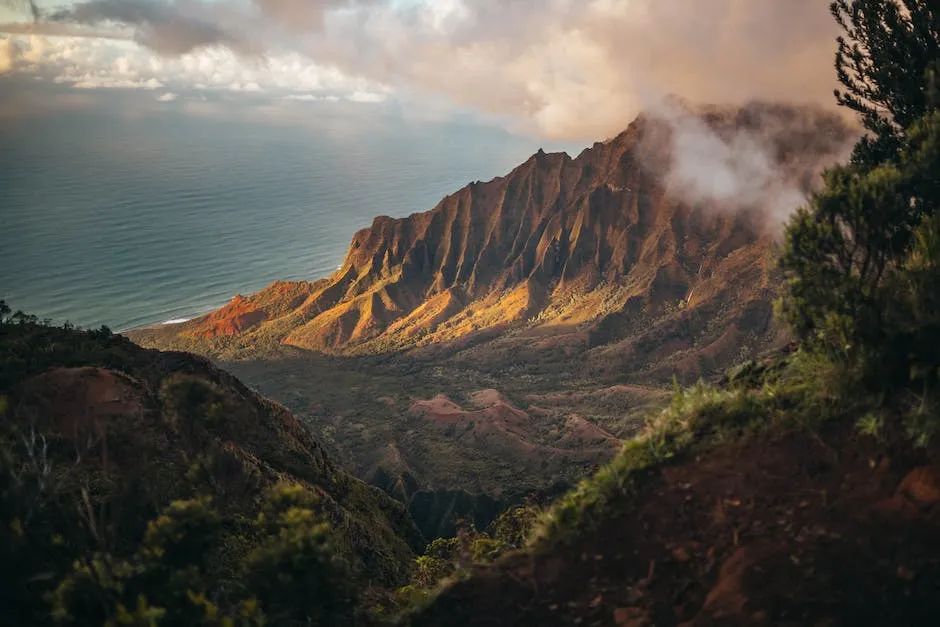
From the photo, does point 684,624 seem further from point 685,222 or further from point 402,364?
point 685,222

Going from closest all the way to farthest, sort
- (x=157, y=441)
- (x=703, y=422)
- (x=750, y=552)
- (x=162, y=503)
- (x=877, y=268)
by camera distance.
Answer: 1. (x=750, y=552)
2. (x=703, y=422)
3. (x=877, y=268)
4. (x=162, y=503)
5. (x=157, y=441)

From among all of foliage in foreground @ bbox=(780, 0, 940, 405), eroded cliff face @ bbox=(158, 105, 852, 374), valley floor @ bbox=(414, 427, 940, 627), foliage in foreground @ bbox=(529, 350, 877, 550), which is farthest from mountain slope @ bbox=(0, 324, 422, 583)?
eroded cliff face @ bbox=(158, 105, 852, 374)

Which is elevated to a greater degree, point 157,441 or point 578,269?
point 578,269

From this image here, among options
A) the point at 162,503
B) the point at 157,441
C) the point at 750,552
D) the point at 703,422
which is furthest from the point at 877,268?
the point at 157,441

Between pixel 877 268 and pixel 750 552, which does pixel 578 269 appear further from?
pixel 750 552

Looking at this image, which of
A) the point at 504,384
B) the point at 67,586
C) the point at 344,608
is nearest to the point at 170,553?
the point at 67,586

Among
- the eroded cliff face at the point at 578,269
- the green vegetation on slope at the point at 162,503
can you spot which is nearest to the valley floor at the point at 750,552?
the green vegetation on slope at the point at 162,503

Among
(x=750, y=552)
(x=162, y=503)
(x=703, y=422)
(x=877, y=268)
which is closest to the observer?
(x=750, y=552)

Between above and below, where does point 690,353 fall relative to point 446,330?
below

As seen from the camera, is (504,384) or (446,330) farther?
(446,330)
